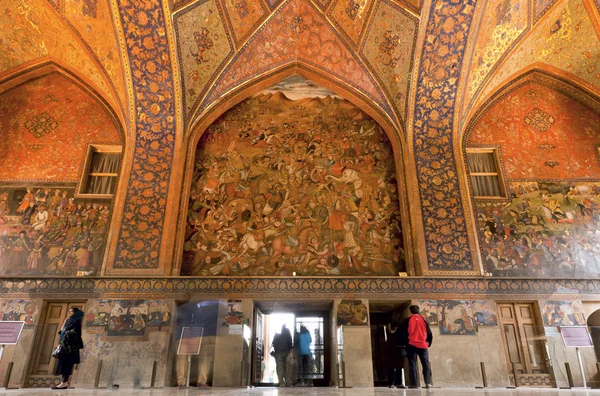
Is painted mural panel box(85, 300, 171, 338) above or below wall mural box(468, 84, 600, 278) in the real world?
below

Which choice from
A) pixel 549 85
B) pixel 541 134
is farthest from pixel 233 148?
pixel 549 85

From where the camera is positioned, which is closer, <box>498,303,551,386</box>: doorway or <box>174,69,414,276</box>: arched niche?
<box>498,303,551,386</box>: doorway

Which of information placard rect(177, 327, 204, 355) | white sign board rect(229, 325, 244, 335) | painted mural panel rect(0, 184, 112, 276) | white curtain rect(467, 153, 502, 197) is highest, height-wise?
white curtain rect(467, 153, 502, 197)

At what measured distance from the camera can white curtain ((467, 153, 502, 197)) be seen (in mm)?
9403

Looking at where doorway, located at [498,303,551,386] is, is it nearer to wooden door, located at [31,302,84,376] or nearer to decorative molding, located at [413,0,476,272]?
decorative molding, located at [413,0,476,272]

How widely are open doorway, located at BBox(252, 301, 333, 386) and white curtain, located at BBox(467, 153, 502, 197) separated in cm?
404

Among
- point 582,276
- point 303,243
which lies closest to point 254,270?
point 303,243

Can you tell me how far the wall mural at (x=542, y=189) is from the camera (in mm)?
8641

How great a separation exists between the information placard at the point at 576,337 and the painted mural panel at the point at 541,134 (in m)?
3.71

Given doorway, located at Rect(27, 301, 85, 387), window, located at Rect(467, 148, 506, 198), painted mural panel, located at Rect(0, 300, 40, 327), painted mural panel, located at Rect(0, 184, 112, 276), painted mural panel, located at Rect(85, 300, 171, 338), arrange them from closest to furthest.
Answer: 1. doorway, located at Rect(27, 301, 85, 387)
2. painted mural panel, located at Rect(85, 300, 171, 338)
3. painted mural panel, located at Rect(0, 300, 40, 327)
4. painted mural panel, located at Rect(0, 184, 112, 276)
5. window, located at Rect(467, 148, 506, 198)

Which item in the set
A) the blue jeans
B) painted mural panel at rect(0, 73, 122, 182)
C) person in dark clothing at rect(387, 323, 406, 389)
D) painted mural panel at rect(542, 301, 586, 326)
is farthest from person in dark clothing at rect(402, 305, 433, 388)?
painted mural panel at rect(0, 73, 122, 182)

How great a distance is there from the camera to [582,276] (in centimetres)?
847

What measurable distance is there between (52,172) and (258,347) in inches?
219

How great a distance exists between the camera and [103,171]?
31.0 feet
